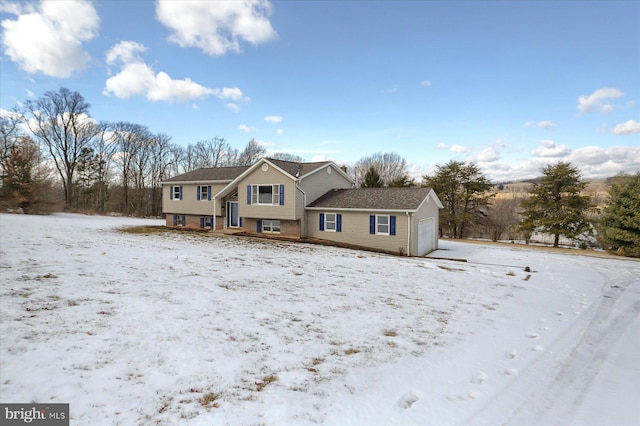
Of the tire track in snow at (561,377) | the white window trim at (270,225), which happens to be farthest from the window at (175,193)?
the tire track in snow at (561,377)

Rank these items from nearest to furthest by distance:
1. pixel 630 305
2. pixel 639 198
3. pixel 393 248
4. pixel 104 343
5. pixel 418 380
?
pixel 418 380 → pixel 104 343 → pixel 630 305 → pixel 393 248 → pixel 639 198

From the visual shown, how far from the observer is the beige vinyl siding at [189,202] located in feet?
86.3

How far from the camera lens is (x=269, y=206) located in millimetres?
22172

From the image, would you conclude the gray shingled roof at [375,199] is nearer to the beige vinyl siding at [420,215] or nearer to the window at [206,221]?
the beige vinyl siding at [420,215]

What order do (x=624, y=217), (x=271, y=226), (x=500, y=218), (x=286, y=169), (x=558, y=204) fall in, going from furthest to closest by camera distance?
1. (x=500, y=218)
2. (x=558, y=204)
3. (x=271, y=226)
4. (x=624, y=217)
5. (x=286, y=169)

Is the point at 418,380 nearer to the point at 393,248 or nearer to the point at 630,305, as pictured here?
the point at 630,305

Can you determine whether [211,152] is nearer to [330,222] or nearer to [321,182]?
[321,182]

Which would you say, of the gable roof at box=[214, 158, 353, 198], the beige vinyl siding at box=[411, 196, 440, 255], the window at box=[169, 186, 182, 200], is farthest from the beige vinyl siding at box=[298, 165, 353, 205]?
the window at box=[169, 186, 182, 200]

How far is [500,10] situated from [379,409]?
66.0ft

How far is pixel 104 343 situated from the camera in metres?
5.26

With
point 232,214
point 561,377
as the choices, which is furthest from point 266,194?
point 561,377

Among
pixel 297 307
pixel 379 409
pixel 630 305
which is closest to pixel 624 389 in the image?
pixel 379 409

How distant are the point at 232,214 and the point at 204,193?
3381 mm

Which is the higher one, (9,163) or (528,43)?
(528,43)
